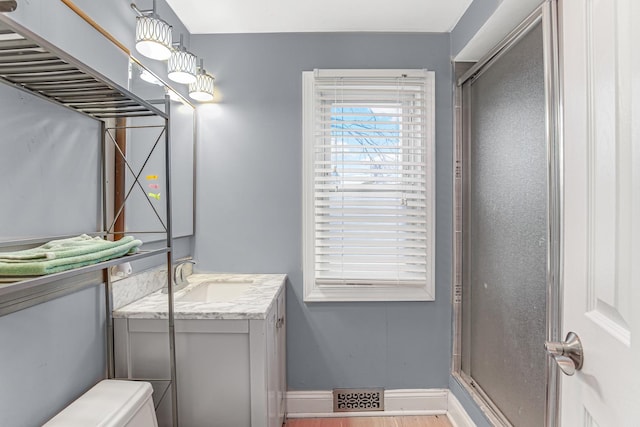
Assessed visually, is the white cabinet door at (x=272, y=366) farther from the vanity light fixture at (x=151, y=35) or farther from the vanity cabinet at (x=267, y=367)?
the vanity light fixture at (x=151, y=35)

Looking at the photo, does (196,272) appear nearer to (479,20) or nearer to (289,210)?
(289,210)

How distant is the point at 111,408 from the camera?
107 cm

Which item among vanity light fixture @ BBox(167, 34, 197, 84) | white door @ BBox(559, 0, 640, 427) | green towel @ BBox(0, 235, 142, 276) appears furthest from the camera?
vanity light fixture @ BBox(167, 34, 197, 84)

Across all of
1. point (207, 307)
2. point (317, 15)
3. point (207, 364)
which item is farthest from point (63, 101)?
point (317, 15)

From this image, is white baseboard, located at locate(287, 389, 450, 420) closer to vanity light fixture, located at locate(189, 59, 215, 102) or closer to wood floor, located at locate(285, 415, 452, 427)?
wood floor, located at locate(285, 415, 452, 427)

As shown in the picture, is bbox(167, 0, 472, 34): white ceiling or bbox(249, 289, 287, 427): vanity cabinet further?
bbox(167, 0, 472, 34): white ceiling

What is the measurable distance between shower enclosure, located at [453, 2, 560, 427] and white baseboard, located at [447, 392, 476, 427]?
0.14m

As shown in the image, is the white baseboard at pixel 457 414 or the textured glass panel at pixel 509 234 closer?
the textured glass panel at pixel 509 234

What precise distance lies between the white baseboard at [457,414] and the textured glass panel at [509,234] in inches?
7.4

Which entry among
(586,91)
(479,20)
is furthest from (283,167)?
(586,91)

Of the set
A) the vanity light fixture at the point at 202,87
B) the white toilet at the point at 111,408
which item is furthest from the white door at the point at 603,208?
the vanity light fixture at the point at 202,87

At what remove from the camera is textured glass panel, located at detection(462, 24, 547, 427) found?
143 cm

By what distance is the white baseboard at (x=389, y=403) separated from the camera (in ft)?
7.11

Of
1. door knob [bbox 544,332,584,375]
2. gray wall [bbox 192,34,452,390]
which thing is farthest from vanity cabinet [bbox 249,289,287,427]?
door knob [bbox 544,332,584,375]
